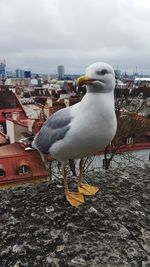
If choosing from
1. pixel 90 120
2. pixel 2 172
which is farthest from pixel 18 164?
pixel 90 120

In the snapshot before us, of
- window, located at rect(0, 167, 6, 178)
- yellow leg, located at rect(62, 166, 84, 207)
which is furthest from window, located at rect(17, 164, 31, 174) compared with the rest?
yellow leg, located at rect(62, 166, 84, 207)

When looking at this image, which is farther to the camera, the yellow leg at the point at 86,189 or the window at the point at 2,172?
the window at the point at 2,172

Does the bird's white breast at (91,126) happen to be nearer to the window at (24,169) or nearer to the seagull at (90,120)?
the seagull at (90,120)

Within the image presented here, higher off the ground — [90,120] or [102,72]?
[102,72]

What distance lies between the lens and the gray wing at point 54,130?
224cm

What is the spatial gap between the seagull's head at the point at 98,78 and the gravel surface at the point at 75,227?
0.77 metres

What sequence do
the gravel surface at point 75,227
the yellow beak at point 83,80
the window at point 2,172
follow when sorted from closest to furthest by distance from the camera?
1. the gravel surface at point 75,227
2. the yellow beak at point 83,80
3. the window at point 2,172

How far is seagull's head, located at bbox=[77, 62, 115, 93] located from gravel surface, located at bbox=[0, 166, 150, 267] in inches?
30.2

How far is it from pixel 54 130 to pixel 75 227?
0.71m

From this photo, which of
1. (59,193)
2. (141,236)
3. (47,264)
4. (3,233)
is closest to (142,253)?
(141,236)

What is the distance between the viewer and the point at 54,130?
7.70 feet

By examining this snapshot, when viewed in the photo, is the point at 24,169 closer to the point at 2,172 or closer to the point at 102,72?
the point at 2,172

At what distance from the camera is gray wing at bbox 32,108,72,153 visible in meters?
2.24

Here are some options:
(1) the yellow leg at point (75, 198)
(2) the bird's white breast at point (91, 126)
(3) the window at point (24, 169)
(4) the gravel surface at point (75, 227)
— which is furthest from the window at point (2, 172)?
(2) the bird's white breast at point (91, 126)
